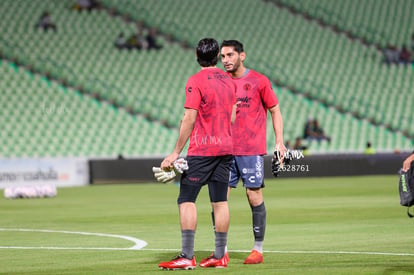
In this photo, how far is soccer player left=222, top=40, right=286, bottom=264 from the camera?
10945 mm

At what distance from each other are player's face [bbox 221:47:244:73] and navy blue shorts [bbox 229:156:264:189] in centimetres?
105

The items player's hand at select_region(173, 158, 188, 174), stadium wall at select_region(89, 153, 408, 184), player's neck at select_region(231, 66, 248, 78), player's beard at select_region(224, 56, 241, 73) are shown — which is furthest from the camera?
stadium wall at select_region(89, 153, 408, 184)

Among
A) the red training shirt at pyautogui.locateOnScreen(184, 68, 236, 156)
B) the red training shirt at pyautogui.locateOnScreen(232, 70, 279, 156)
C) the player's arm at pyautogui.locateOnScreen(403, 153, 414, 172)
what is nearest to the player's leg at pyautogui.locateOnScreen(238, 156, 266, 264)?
the red training shirt at pyautogui.locateOnScreen(232, 70, 279, 156)

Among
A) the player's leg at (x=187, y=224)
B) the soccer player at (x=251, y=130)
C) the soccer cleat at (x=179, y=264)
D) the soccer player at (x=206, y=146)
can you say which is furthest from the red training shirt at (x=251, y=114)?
the soccer cleat at (x=179, y=264)

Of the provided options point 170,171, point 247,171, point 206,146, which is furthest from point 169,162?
point 247,171

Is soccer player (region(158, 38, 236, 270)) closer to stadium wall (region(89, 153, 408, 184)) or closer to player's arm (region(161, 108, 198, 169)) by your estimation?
player's arm (region(161, 108, 198, 169))

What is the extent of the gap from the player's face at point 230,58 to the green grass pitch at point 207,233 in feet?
7.25

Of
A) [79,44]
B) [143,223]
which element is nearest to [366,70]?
[79,44]

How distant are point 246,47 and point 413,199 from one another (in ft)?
111

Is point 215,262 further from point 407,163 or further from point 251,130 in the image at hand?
point 407,163

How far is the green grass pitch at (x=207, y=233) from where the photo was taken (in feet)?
33.8

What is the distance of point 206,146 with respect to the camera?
399 inches

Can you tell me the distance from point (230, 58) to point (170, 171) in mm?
1754

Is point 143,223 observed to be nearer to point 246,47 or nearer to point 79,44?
point 79,44
